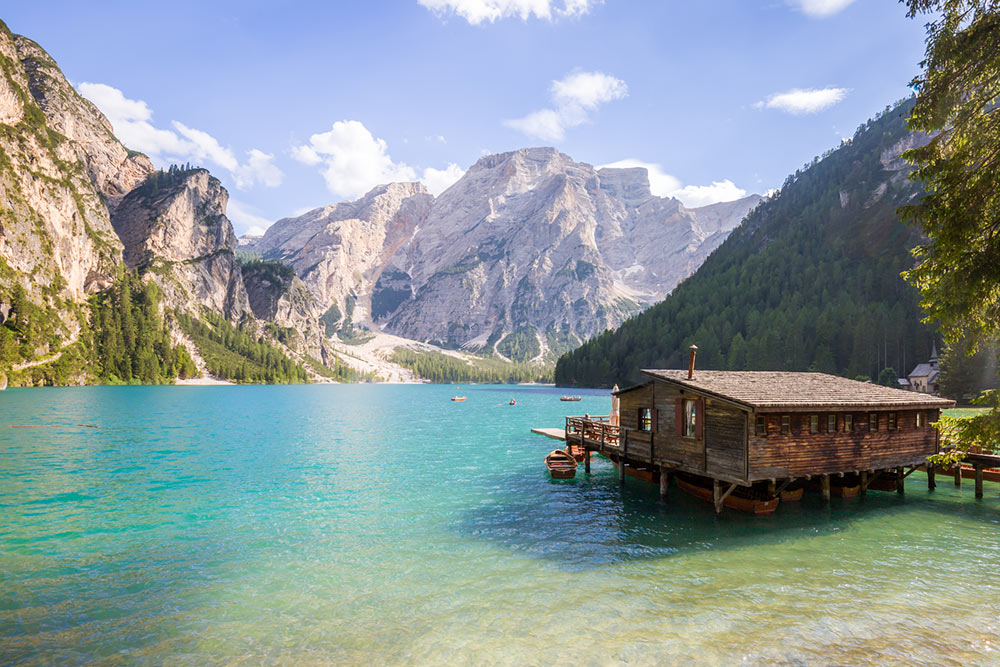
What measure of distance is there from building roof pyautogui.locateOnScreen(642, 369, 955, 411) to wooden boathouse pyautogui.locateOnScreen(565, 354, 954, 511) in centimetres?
8

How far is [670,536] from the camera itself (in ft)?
86.6

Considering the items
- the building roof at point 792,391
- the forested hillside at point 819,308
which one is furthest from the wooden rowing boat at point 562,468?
the forested hillside at point 819,308

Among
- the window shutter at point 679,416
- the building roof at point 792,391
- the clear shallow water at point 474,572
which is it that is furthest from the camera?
the window shutter at point 679,416

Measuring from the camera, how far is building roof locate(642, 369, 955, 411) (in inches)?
1090

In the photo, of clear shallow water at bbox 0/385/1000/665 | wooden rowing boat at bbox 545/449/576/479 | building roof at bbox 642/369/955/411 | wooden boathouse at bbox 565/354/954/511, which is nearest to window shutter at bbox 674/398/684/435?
wooden boathouse at bbox 565/354/954/511

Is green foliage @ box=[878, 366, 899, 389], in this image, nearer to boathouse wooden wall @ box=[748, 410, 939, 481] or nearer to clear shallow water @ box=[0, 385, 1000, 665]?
clear shallow water @ box=[0, 385, 1000, 665]

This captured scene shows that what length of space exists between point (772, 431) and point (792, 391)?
13.8ft

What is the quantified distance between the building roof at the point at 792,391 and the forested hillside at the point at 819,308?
98.5 meters

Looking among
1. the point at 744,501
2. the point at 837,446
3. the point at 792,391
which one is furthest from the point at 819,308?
the point at 744,501

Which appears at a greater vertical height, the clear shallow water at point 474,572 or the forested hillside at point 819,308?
the forested hillside at point 819,308

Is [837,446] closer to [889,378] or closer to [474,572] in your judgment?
[474,572]

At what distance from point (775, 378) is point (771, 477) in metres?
9.25

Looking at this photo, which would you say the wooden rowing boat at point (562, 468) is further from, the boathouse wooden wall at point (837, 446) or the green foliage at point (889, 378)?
the green foliage at point (889, 378)

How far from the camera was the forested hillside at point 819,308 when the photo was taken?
128500 mm
